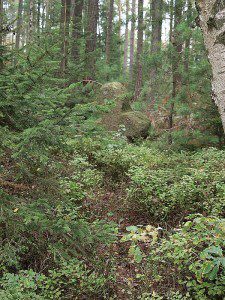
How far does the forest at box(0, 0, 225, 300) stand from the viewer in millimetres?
2783

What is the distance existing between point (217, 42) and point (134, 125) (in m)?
8.17

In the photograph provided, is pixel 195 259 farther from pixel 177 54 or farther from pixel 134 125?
pixel 134 125

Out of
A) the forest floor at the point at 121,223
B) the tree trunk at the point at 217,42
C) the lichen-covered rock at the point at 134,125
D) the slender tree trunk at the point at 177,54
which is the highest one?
the slender tree trunk at the point at 177,54

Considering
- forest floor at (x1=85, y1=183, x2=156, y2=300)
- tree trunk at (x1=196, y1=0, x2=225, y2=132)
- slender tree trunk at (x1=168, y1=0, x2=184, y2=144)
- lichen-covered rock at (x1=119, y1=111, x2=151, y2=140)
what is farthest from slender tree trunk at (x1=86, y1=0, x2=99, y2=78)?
tree trunk at (x1=196, y1=0, x2=225, y2=132)

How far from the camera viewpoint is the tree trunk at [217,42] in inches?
89.7

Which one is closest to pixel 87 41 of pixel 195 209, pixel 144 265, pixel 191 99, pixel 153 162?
pixel 191 99

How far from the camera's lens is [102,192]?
19.0ft

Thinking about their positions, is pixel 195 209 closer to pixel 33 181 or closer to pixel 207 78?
pixel 33 181

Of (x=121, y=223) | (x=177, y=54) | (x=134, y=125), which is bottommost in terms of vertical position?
(x=121, y=223)

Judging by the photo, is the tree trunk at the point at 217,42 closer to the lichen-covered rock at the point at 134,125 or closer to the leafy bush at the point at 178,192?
the leafy bush at the point at 178,192

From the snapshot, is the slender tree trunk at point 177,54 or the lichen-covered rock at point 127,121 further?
the lichen-covered rock at point 127,121

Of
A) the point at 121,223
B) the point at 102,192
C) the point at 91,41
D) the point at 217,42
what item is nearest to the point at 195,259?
the point at 121,223

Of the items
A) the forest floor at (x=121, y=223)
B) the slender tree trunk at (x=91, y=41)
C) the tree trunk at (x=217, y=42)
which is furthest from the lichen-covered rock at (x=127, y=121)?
the tree trunk at (x=217, y=42)

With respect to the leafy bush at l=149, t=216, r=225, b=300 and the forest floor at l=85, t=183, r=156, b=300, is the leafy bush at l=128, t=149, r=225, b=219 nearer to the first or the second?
the forest floor at l=85, t=183, r=156, b=300
